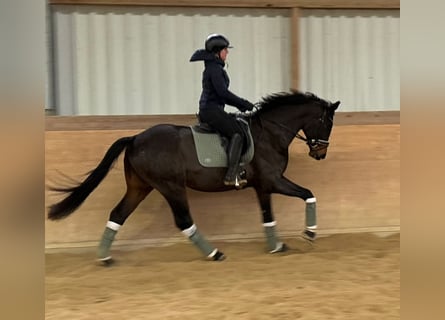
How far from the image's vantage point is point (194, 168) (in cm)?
491

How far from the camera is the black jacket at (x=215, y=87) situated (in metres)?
4.89

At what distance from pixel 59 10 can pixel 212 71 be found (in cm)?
199

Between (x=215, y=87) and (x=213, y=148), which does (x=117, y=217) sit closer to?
(x=213, y=148)

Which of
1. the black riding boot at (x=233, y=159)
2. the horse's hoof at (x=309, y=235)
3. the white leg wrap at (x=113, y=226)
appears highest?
the black riding boot at (x=233, y=159)

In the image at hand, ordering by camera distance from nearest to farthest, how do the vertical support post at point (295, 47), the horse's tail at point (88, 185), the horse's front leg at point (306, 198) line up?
the horse's tail at point (88, 185)
the horse's front leg at point (306, 198)
the vertical support post at point (295, 47)

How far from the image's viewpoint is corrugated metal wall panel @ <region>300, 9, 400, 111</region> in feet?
21.5

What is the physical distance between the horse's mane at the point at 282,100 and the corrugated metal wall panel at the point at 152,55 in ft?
3.81

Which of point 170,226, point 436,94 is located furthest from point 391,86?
point 436,94

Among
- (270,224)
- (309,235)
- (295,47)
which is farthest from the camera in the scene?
(295,47)

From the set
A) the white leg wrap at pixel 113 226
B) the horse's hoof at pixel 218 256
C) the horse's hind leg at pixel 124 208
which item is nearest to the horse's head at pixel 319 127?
the horse's hoof at pixel 218 256

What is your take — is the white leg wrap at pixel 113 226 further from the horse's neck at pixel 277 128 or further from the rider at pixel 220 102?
the horse's neck at pixel 277 128

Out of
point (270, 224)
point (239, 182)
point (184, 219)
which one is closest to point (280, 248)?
point (270, 224)

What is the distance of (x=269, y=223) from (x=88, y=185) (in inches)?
61.4

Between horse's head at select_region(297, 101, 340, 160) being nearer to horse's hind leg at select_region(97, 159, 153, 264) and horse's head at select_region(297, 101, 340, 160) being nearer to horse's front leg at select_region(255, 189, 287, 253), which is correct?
horse's front leg at select_region(255, 189, 287, 253)
